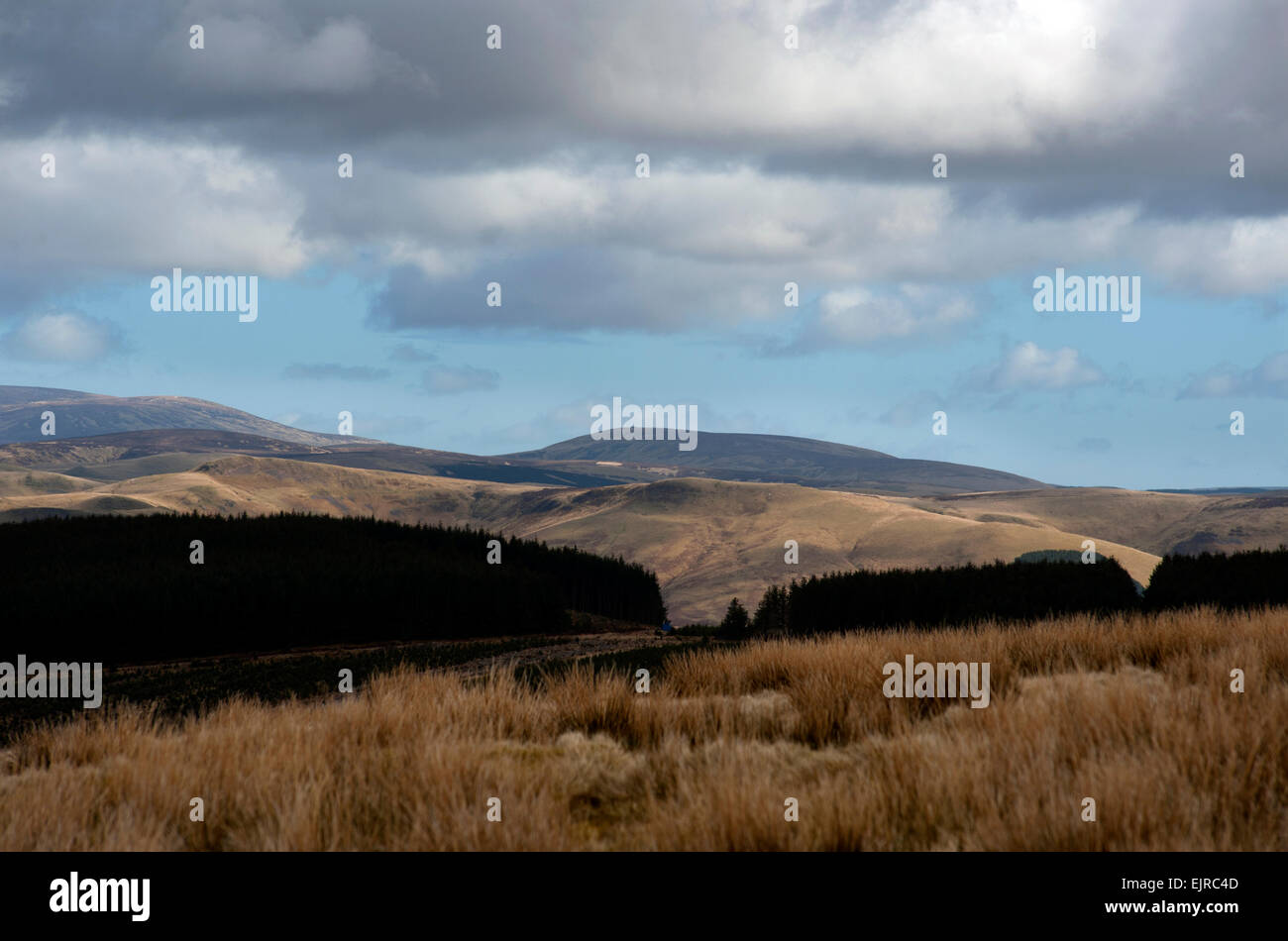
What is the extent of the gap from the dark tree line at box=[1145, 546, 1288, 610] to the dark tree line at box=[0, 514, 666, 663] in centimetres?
4685

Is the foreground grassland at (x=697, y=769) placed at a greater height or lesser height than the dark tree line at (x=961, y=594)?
greater

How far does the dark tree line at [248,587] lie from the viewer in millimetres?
60344

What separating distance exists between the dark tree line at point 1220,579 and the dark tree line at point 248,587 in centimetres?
4685

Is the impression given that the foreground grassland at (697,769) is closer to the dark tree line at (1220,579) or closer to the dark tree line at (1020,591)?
the dark tree line at (1020,591)

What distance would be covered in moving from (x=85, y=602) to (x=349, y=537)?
1273 inches

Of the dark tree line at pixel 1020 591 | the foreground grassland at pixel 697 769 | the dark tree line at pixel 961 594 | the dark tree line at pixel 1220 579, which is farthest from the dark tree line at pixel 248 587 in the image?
the foreground grassland at pixel 697 769

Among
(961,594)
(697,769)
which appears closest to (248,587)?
(961,594)

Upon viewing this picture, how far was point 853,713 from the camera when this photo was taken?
31.1ft

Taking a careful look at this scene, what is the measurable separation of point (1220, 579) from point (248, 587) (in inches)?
2284

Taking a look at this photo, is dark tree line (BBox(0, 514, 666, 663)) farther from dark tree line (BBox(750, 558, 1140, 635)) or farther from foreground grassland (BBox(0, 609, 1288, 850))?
foreground grassland (BBox(0, 609, 1288, 850))
